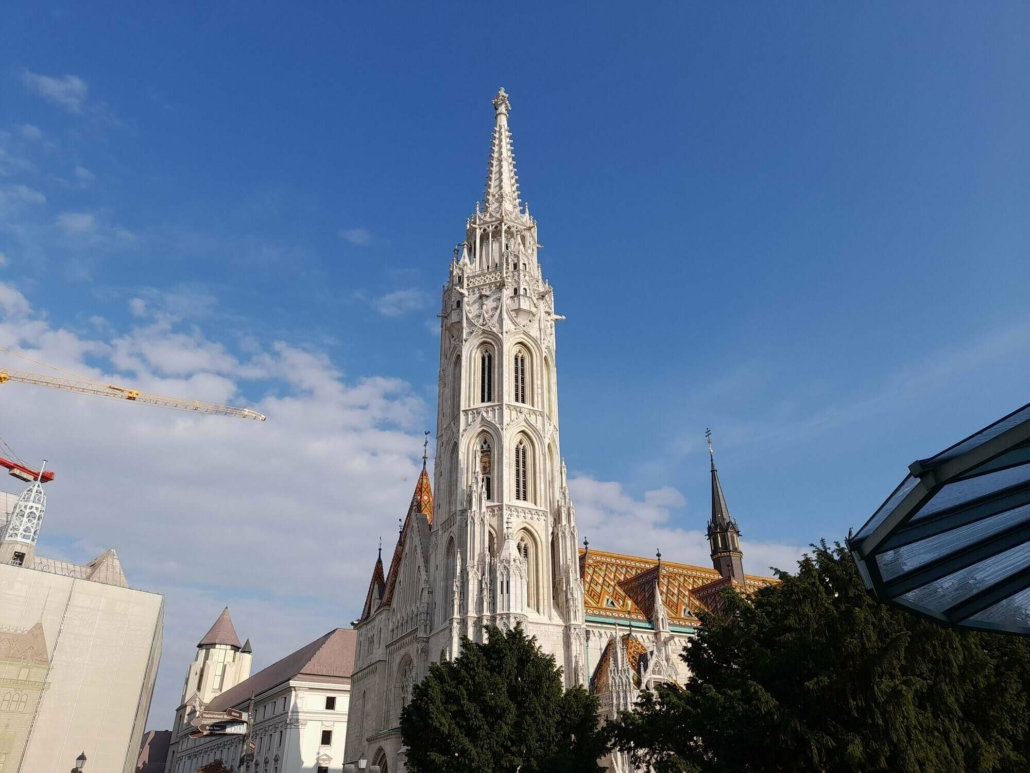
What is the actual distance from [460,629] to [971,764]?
77.6ft

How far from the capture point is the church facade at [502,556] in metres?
39.5


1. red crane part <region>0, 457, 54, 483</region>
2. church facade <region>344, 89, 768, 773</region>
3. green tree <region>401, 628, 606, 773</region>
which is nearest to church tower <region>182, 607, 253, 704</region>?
red crane part <region>0, 457, 54, 483</region>

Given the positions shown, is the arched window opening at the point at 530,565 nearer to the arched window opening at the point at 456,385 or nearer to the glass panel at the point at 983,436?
the arched window opening at the point at 456,385

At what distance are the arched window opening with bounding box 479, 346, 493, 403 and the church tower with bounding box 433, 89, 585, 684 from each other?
0.07 metres

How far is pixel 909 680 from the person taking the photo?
62.7ft

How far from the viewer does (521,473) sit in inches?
1752

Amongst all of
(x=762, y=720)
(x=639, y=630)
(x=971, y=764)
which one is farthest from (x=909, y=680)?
(x=639, y=630)

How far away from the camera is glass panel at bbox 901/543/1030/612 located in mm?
12039

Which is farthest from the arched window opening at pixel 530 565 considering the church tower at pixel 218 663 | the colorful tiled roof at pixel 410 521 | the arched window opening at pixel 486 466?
the church tower at pixel 218 663

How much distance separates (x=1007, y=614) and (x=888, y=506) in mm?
3765

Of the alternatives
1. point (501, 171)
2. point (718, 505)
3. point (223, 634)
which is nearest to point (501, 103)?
point (501, 171)

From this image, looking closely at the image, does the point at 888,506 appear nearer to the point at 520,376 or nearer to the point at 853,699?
the point at 853,699

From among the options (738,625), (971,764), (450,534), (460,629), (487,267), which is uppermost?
(487,267)

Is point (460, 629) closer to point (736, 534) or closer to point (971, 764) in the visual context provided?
point (971, 764)
